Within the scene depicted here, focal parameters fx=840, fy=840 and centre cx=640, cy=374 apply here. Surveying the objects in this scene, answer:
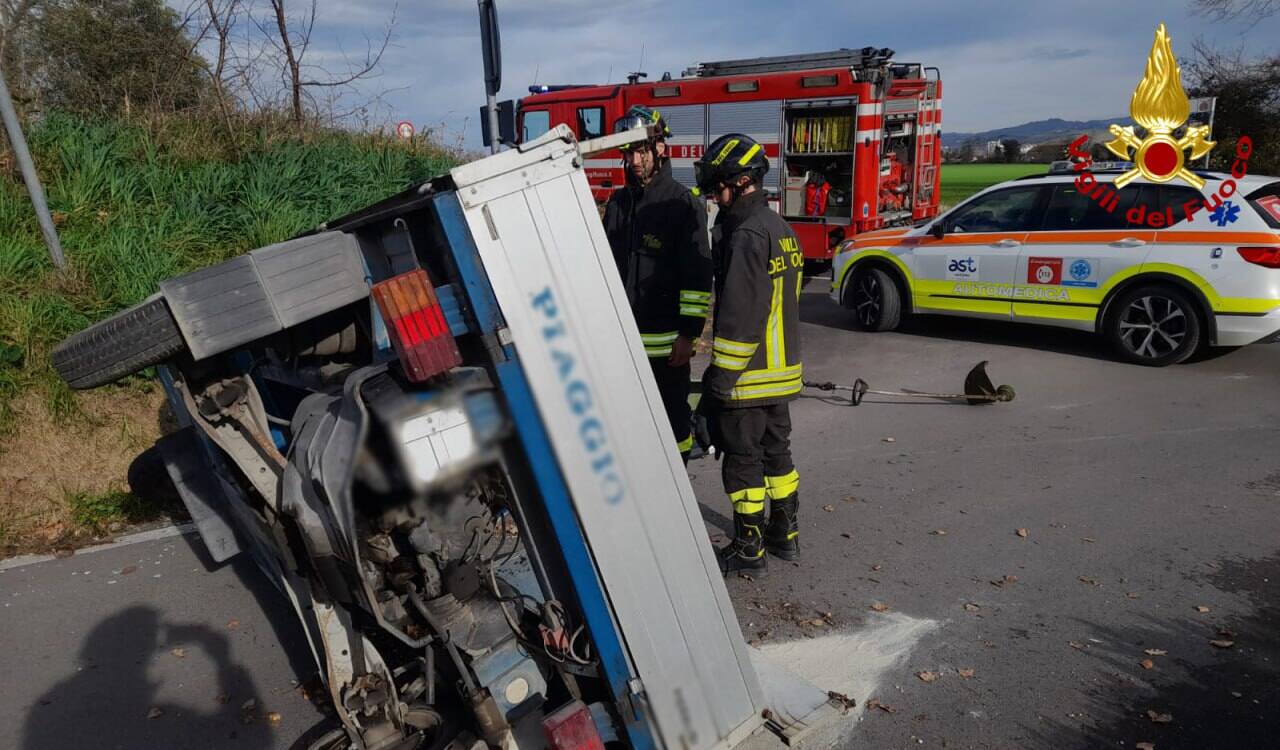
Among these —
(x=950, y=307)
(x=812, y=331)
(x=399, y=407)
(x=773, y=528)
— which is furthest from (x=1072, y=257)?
(x=399, y=407)

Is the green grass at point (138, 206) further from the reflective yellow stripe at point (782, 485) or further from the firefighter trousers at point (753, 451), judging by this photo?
the reflective yellow stripe at point (782, 485)

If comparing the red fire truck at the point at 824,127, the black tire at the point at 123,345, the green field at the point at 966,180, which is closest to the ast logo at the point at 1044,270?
the red fire truck at the point at 824,127

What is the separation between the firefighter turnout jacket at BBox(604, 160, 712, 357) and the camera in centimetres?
419

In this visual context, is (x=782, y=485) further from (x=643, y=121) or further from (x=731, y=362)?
(x=643, y=121)

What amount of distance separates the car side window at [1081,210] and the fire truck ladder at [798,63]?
3739 millimetres

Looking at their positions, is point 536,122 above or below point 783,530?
above

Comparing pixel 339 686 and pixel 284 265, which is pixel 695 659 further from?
pixel 284 265

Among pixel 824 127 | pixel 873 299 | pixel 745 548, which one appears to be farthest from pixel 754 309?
pixel 824 127

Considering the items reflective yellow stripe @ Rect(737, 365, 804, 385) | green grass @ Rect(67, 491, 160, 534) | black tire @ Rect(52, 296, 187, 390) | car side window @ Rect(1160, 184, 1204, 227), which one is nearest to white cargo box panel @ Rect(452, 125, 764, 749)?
black tire @ Rect(52, 296, 187, 390)

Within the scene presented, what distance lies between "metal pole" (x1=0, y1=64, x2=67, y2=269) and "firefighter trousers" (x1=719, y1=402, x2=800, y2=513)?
5166 millimetres

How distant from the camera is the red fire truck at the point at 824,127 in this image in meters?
10.8

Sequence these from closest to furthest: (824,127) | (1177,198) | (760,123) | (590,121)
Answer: (1177,198)
(824,127)
(760,123)
(590,121)

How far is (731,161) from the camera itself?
3689 mm

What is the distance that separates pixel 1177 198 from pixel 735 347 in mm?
5625
